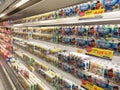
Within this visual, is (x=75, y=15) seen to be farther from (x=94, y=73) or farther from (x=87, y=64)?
(x=94, y=73)

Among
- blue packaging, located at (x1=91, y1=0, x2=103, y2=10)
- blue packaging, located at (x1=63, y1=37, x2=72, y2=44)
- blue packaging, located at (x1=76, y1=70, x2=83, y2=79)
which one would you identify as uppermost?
blue packaging, located at (x1=91, y1=0, x2=103, y2=10)

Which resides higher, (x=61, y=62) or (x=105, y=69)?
(x=105, y=69)

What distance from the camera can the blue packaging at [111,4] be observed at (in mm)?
1587

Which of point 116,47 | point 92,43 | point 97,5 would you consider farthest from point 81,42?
point 116,47

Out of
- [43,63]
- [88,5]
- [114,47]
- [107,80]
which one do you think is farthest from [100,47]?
[43,63]

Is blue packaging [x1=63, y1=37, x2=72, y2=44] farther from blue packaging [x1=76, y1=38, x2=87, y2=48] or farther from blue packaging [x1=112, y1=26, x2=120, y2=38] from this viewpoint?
blue packaging [x1=112, y1=26, x2=120, y2=38]

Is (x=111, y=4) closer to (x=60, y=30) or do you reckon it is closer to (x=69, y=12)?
(x=69, y=12)

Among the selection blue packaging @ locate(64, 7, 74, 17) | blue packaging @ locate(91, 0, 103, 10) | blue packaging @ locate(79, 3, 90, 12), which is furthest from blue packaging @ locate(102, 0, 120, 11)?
blue packaging @ locate(64, 7, 74, 17)

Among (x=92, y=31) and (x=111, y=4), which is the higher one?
(x=111, y=4)

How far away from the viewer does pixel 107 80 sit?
5.63 feet

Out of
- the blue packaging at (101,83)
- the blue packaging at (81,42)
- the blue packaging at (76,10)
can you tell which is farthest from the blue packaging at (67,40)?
the blue packaging at (101,83)

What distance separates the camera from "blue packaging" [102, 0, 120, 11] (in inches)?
62.5

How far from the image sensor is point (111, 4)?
1658 mm

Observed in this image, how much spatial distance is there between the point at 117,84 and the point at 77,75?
0.77 m
